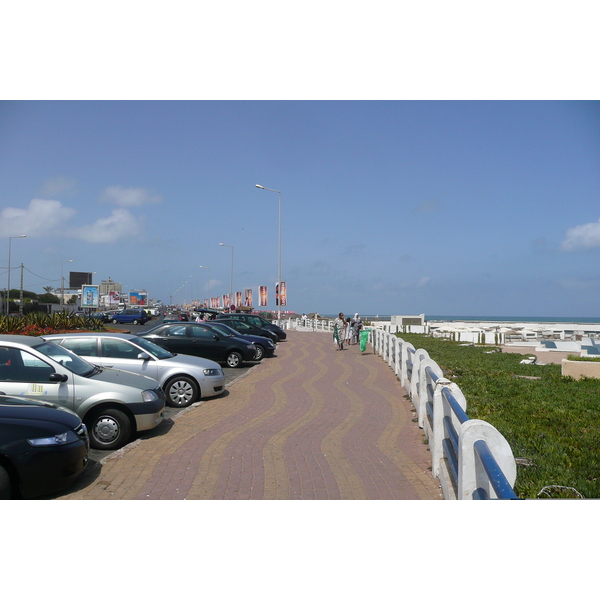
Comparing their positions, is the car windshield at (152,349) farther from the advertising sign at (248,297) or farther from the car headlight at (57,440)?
the advertising sign at (248,297)

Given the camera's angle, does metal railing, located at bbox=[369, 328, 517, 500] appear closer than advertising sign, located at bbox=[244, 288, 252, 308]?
A: Yes

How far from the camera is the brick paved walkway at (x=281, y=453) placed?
19.1 feet

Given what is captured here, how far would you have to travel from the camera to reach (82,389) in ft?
25.8

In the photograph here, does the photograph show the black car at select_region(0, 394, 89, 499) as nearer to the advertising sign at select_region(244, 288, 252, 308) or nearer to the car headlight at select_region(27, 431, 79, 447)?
the car headlight at select_region(27, 431, 79, 447)

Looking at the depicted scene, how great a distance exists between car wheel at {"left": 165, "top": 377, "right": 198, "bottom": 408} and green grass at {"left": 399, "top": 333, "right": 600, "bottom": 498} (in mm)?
5404

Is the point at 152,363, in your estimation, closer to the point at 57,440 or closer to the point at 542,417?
the point at 57,440

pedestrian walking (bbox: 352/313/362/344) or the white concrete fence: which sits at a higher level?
pedestrian walking (bbox: 352/313/362/344)

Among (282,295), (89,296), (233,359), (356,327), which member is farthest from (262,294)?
(233,359)

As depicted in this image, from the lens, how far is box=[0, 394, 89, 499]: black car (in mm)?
5387

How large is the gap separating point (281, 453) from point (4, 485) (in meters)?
3.28

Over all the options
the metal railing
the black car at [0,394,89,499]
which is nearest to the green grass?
the metal railing

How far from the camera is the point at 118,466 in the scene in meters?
6.77

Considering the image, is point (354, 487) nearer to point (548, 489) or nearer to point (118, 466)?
point (548, 489)
